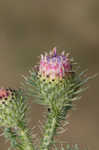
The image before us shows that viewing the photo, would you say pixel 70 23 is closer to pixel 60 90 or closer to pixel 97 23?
pixel 97 23

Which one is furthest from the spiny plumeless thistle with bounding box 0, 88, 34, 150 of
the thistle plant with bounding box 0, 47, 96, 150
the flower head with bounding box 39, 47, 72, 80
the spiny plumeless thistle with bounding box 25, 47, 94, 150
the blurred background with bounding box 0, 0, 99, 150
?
the blurred background with bounding box 0, 0, 99, 150

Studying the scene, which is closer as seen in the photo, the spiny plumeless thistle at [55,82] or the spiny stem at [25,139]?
the spiny plumeless thistle at [55,82]

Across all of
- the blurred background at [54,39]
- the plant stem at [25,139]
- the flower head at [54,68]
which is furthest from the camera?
the blurred background at [54,39]

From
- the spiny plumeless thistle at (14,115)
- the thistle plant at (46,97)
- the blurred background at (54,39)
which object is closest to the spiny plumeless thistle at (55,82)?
the thistle plant at (46,97)

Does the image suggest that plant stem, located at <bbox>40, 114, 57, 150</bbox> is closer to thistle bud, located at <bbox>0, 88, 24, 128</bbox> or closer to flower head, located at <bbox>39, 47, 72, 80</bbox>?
thistle bud, located at <bbox>0, 88, 24, 128</bbox>

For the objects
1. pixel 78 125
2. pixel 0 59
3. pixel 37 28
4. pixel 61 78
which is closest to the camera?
pixel 61 78

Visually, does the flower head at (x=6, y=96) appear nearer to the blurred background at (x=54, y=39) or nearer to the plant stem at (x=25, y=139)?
the plant stem at (x=25, y=139)

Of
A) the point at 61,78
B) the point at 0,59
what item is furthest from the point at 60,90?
the point at 0,59

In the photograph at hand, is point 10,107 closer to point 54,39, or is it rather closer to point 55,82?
point 55,82
